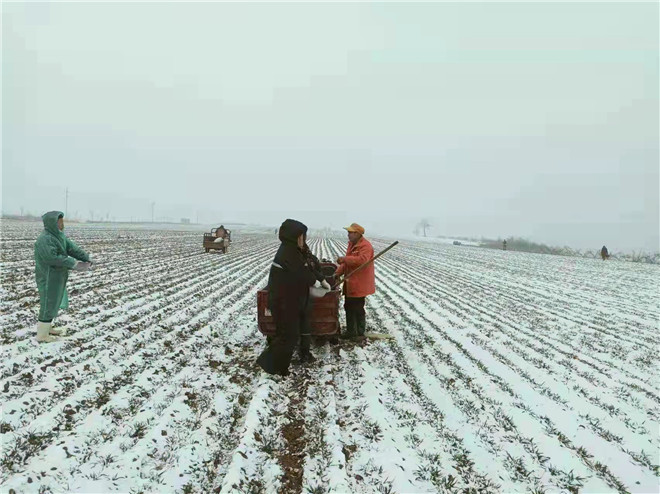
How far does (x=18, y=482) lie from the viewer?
2.92 meters

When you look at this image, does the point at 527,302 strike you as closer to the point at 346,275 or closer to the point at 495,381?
the point at 495,381

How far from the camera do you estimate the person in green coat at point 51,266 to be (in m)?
5.48

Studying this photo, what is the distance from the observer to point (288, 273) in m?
5.09

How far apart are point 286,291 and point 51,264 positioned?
3.76 metres

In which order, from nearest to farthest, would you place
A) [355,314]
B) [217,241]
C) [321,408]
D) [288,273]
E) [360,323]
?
[321,408] → [288,273] → [355,314] → [360,323] → [217,241]

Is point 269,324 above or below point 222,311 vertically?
above

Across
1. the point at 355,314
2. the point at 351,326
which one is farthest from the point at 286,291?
the point at 351,326

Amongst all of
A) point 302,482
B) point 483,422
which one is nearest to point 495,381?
point 483,422

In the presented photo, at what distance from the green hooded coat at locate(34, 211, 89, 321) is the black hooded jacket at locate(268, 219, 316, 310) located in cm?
337

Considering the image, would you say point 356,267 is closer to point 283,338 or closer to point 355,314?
point 355,314

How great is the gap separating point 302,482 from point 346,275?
367cm

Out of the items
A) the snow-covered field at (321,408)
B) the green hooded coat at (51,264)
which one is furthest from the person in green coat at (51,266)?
the snow-covered field at (321,408)

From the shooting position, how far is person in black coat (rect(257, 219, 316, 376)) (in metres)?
5.10

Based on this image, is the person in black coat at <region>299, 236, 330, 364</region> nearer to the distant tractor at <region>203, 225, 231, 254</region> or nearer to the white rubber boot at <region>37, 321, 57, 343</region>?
the white rubber boot at <region>37, 321, 57, 343</region>
